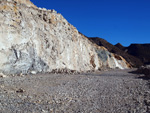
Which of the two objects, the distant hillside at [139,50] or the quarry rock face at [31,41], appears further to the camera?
the distant hillside at [139,50]

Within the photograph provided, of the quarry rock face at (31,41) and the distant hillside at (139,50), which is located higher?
the distant hillside at (139,50)

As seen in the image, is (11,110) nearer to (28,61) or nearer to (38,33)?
(28,61)

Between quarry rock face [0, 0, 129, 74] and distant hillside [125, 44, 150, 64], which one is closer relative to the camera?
quarry rock face [0, 0, 129, 74]

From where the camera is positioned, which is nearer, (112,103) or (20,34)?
(112,103)

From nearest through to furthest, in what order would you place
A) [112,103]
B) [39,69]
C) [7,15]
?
1. [112,103]
2. [7,15]
3. [39,69]

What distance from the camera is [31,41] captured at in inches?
553

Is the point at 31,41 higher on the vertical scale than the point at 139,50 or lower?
lower

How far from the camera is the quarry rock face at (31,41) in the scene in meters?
12.0

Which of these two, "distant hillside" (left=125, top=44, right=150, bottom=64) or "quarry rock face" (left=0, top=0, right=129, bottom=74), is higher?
"distant hillside" (left=125, top=44, right=150, bottom=64)

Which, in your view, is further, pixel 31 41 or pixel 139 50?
pixel 139 50

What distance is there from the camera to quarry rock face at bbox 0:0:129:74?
12031 mm

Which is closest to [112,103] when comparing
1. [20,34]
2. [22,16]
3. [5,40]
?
[5,40]

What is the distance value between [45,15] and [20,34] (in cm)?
511

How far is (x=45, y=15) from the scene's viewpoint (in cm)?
1748
